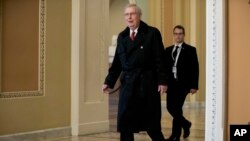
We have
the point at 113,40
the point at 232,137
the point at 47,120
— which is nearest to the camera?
the point at 232,137

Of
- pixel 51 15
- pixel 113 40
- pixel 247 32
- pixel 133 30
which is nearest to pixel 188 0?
pixel 113 40

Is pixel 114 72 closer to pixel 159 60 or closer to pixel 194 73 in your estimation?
pixel 159 60

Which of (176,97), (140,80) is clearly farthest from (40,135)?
(140,80)

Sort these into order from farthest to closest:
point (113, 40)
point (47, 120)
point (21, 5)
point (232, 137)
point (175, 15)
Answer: point (113, 40) < point (175, 15) < point (47, 120) < point (21, 5) < point (232, 137)

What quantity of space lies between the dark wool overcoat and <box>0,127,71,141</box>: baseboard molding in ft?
5.85

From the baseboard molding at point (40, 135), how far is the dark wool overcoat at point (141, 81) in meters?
1.78

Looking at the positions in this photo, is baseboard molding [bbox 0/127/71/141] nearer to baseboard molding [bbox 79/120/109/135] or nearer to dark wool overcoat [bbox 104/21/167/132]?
baseboard molding [bbox 79/120/109/135]

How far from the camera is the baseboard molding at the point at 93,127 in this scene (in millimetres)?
5988

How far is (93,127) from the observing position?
6.16 m

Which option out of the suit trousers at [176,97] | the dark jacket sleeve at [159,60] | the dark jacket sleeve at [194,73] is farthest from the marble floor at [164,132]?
the dark jacket sleeve at [159,60]

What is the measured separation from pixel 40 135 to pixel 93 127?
2.95ft

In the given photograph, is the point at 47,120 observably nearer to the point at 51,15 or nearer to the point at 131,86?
the point at 51,15

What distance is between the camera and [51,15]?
18.4 ft

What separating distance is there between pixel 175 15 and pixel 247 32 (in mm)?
8571
